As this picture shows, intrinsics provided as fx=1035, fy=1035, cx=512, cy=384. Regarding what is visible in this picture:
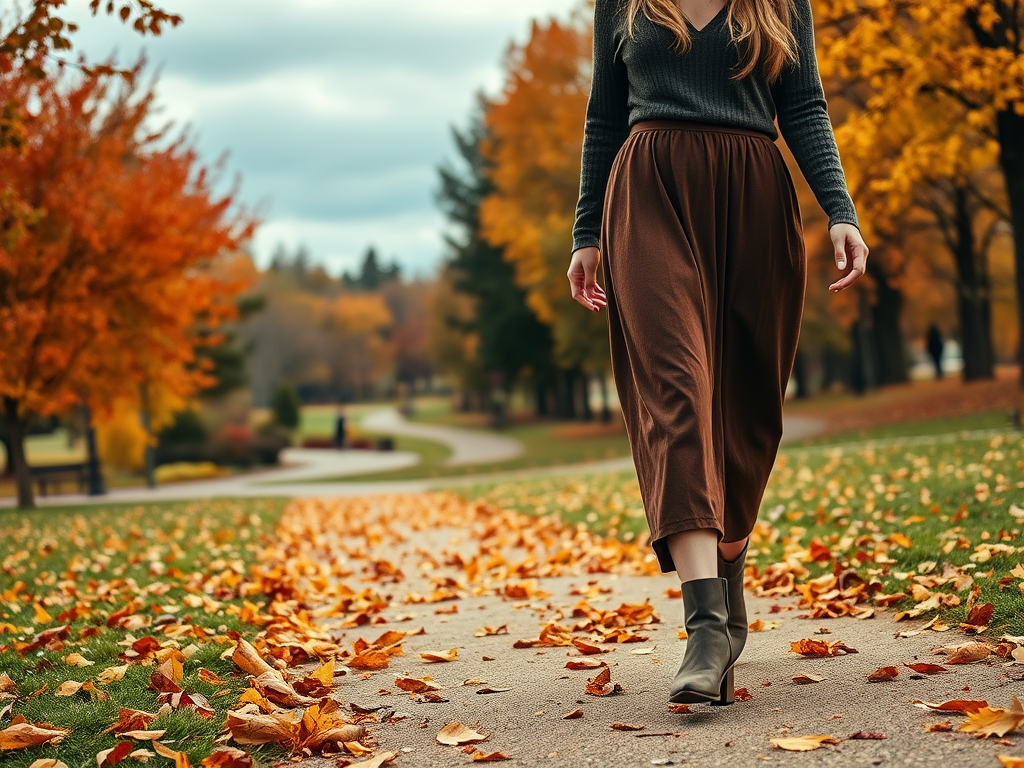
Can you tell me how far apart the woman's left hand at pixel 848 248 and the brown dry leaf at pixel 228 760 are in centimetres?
209

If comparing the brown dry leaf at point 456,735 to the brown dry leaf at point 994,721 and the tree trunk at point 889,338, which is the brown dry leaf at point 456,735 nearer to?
the brown dry leaf at point 994,721

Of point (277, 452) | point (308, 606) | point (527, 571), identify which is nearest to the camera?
point (308, 606)

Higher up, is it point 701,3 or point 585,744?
point 701,3

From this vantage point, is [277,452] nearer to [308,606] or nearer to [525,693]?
[308,606]

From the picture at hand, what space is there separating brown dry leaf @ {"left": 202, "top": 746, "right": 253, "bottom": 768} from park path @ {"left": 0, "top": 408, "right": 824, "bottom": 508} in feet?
48.3

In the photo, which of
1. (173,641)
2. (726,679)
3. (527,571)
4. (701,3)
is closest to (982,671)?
(726,679)

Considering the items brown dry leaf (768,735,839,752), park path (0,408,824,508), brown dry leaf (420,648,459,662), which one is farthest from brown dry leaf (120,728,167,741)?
park path (0,408,824,508)

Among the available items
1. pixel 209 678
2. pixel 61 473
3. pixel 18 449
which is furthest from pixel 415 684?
pixel 61 473

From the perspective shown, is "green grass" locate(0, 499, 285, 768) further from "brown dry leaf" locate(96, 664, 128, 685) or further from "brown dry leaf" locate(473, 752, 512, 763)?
"brown dry leaf" locate(473, 752, 512, 763)

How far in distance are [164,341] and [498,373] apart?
95.7 ft

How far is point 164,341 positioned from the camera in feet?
51.2

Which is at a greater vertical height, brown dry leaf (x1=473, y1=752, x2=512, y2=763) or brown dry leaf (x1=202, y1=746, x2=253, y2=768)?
brown dry leaf (x1=202, y1=746, x2=253, y2=768)

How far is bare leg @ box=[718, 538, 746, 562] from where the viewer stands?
321 centimetres

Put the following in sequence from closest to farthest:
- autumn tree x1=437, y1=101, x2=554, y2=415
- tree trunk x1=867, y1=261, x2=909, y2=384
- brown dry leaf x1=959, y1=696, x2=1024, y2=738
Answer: brown dry leaf x1=959, y1=696, x2=1024, y2=738 → tree trunk x1=867, y1=261, x2=909, y2=384 → autumn tree x1=437, y1=101, x2=554, y2=415
